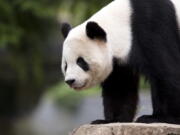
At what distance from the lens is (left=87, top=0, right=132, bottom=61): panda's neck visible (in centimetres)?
749

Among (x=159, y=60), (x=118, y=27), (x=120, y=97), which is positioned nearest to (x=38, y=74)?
(x=120, y=97)

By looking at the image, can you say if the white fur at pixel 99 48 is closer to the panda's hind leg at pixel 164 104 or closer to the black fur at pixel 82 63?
the black fur at pixel 82 63

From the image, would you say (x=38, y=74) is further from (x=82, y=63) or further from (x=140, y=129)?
(x=140, y=129)

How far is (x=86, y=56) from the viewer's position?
24.4ft

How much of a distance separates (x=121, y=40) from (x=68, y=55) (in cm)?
54

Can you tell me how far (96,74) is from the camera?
24.6 ft

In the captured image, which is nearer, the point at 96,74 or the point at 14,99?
the point at 96,74

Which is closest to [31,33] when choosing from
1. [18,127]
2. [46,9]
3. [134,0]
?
[46,9]

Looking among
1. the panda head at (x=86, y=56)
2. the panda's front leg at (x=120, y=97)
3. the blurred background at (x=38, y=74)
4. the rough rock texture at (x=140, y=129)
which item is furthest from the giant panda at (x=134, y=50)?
the blurred background at (x=38, y=74)

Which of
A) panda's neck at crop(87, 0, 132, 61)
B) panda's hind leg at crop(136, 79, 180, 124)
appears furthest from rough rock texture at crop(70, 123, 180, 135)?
panda's neck at crop(87, 0, 132, 61)

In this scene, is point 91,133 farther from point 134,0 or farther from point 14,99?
point 14,99

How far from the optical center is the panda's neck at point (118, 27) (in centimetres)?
749

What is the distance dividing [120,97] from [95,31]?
95cm

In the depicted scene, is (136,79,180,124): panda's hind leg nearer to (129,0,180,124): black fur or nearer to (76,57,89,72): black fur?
(129,0,180,124): black fur
